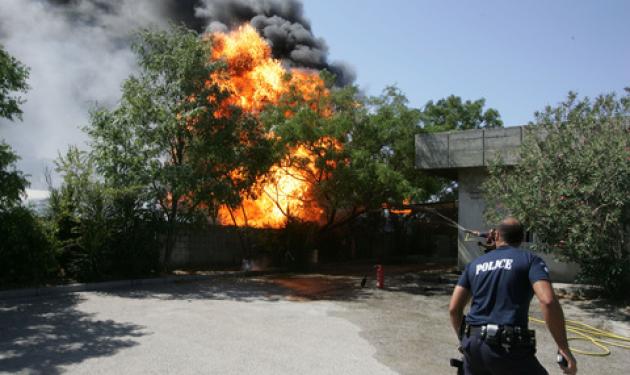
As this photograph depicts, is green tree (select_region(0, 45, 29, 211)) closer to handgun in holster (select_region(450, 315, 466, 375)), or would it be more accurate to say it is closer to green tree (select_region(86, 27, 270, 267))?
green tree (select_region(86, 27, 270, 267))

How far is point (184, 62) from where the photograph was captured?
49.0 ft

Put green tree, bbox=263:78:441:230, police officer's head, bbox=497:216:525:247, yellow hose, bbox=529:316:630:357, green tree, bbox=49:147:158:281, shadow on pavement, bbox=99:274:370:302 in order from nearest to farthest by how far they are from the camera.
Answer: police officer's head, bbox=497:216:525:247 < yellow hose, bbox=529:316:630:357 < shadow on pavement, bbox=99:274:370:302 < green tree, bbox=49:147:158:281 < green tree, bbox=263:78:441:230

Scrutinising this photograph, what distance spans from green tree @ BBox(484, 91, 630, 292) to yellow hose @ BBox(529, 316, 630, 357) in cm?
201

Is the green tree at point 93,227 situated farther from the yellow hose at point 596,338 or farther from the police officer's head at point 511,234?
the police officer's head at point 511,234

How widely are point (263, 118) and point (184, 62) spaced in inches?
164

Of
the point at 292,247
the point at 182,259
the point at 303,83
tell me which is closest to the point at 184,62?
the point at 303,83

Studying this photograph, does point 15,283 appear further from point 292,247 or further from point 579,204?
point 579,204

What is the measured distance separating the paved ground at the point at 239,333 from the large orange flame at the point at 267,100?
812 cm

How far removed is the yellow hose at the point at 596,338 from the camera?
7.46 m

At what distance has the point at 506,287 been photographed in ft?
11.6

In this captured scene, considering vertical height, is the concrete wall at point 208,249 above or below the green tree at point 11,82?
below

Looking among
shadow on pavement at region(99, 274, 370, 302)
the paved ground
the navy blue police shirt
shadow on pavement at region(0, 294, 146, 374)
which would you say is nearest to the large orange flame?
shadow on pavement at region(99, 274, 370, 302)

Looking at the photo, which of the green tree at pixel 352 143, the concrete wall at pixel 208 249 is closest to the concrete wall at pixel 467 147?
the green tree at pixel 352 143

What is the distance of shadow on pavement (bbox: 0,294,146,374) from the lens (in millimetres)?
5844
